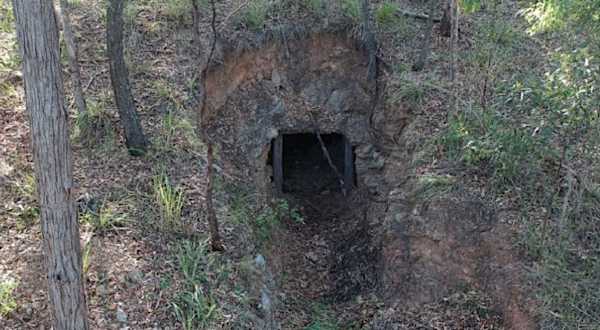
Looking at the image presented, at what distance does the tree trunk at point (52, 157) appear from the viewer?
333 cm

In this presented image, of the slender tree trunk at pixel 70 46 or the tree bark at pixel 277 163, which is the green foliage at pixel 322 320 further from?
the slender tree trunk at pixel 70 46

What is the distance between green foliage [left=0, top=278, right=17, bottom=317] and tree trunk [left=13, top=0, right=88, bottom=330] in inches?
23.7

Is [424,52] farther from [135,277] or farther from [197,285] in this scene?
[135,277]

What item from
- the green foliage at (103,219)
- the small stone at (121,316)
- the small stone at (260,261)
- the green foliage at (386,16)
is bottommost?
the small stone at (260,261)

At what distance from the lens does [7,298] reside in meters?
4.35

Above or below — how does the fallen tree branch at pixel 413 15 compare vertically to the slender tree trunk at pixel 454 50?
above

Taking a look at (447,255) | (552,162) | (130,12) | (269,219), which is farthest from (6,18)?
(552,162)

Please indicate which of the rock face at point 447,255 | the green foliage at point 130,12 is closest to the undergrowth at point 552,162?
the rock face at point 447,255

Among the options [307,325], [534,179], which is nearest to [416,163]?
[534,179]

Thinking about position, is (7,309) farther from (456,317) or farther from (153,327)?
(456,317)

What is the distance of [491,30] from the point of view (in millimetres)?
7695

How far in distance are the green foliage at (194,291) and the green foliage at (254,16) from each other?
3.85 metres

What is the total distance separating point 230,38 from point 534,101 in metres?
4.32

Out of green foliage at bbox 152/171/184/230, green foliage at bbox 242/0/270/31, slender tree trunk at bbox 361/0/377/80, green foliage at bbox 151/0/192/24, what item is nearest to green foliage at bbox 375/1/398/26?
slender tree trunk at bbox 361/0/377/80
